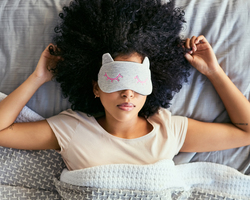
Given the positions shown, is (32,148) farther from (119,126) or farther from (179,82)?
(179,82)

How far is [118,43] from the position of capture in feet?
3.09

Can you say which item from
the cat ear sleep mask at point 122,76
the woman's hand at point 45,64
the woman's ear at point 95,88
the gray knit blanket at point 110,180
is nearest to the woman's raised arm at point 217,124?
the gray knit blanket at point 110,180

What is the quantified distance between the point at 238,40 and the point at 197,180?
68 centimetres

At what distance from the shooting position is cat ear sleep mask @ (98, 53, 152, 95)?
0.93 m

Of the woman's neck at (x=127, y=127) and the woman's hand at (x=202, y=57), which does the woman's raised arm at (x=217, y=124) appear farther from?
the woman's neck at (x=127, y=127)

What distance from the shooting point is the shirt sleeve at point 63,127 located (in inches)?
44.0

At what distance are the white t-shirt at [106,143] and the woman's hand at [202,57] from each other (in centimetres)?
25

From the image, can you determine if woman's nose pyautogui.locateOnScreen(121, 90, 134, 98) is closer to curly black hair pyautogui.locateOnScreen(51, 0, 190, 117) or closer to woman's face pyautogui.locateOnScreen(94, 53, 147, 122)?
woman's face pyautogui.locateOnScreen(94, 53, 147, 122)

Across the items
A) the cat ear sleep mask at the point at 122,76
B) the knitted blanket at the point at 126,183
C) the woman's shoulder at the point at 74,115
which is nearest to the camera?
the cat ear sleep mask at the point at 122,76

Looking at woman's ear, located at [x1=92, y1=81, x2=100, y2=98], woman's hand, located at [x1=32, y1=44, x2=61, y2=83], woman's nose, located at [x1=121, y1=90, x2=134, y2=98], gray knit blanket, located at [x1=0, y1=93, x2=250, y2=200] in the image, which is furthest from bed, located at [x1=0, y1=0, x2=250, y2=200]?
woman's nose, located at [x1=121, y1=90, x2=134, y2=98]

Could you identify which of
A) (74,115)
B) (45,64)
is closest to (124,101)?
(74,115)

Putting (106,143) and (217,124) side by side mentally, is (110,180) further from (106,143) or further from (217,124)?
(217,124)

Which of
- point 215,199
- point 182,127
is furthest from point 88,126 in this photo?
point 215,199

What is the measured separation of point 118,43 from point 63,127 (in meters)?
0.46
